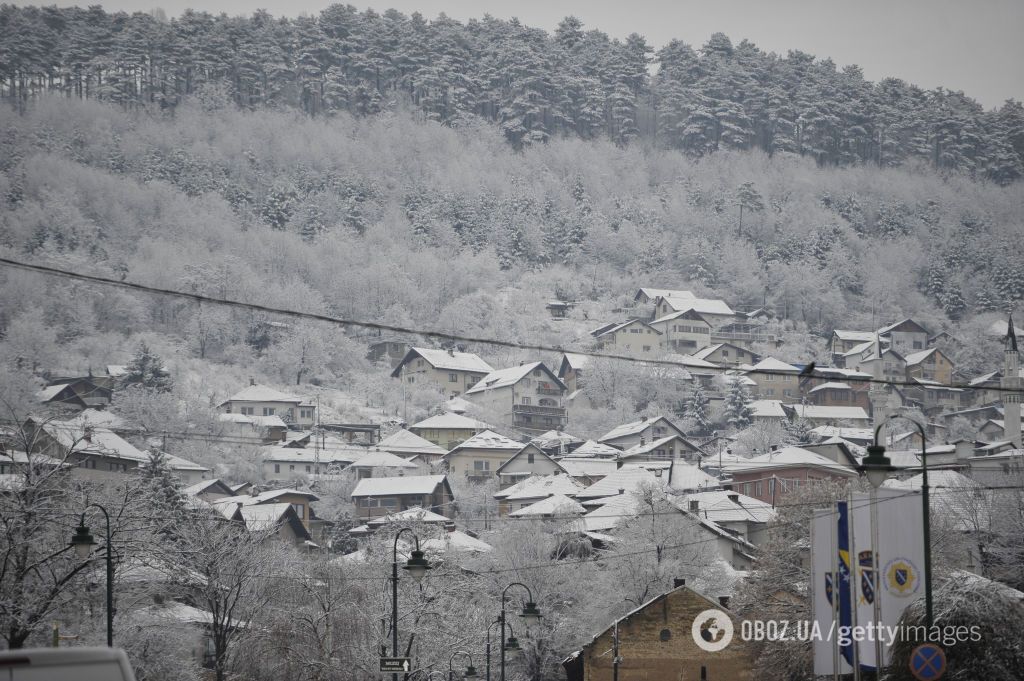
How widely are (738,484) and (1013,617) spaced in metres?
84.1

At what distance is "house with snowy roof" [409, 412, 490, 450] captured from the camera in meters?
156

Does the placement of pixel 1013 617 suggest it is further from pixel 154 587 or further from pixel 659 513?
pixel 659 513

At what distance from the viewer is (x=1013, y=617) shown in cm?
2900

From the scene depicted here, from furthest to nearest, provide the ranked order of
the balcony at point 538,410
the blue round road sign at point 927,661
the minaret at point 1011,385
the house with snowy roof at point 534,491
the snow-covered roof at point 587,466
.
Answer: the balcony at point 538,410
the snow-covered roof at point 587,466
the minaret at point 1011,385
the house with snowy roof at point 534,491
the blue round road sign at point 927,661

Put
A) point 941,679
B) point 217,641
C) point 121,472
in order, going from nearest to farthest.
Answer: point 941,679 < point 217,641 < point 121,472

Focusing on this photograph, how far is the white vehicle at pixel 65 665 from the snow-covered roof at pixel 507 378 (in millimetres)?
166938

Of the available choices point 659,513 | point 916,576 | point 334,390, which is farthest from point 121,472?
point 334,390

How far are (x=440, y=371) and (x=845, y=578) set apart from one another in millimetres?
160496

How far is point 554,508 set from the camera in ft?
323

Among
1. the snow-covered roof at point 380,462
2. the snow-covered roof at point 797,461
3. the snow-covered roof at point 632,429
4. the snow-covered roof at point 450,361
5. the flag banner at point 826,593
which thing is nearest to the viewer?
the flag banner at point 826,593

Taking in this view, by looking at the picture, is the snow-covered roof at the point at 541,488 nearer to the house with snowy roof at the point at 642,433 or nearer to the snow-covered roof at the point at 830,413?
the house with snowy roof at the point at 642,433

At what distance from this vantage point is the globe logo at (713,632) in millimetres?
59656

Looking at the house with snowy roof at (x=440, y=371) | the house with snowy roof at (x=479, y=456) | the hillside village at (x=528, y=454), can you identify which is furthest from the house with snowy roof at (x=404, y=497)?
the house with snowy roof at (x=440, y=371)

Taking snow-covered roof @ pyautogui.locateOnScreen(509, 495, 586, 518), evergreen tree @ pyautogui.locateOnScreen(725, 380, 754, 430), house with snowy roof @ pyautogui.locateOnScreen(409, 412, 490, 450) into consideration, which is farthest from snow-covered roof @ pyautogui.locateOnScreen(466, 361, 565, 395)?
snow-covered roof @ pyautogui.locateOnScreen(509, 495, 586, 518)
